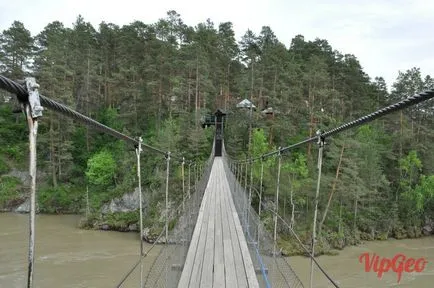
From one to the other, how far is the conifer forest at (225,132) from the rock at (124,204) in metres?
0.25

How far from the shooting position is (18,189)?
1593cm

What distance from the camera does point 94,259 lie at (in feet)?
32.6

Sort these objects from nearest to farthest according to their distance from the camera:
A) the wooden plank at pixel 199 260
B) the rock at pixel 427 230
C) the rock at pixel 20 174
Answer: the wooden plank at pixel 199 260 → the rock at pixel 427 230 → the rock at pixel 20 174

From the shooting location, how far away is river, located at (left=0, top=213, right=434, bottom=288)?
8.58m

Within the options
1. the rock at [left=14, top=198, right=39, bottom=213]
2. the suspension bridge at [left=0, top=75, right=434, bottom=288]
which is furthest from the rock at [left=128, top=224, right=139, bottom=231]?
the suspension bridge at [left=0, top=75, right=434, bottom=288]

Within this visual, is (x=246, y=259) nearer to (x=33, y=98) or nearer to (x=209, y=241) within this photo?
(x=209, y=241)

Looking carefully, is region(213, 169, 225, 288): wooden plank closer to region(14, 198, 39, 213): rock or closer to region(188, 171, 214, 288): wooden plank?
region(188, 171, 214, 288): wooden plank

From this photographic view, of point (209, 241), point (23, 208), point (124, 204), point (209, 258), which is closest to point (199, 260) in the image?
point (209, 258)

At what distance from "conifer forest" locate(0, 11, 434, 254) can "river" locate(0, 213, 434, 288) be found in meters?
0.77

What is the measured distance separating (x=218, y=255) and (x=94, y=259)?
743cm

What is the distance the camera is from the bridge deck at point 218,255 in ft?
9.38

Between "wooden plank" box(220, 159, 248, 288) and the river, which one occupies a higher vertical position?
"wooden plank" box(220, 159, 248, 288)

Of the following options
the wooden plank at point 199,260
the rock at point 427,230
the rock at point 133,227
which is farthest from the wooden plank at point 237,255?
the rock at point 427,230

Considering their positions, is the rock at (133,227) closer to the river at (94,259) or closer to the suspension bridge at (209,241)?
the river at (94,259)
